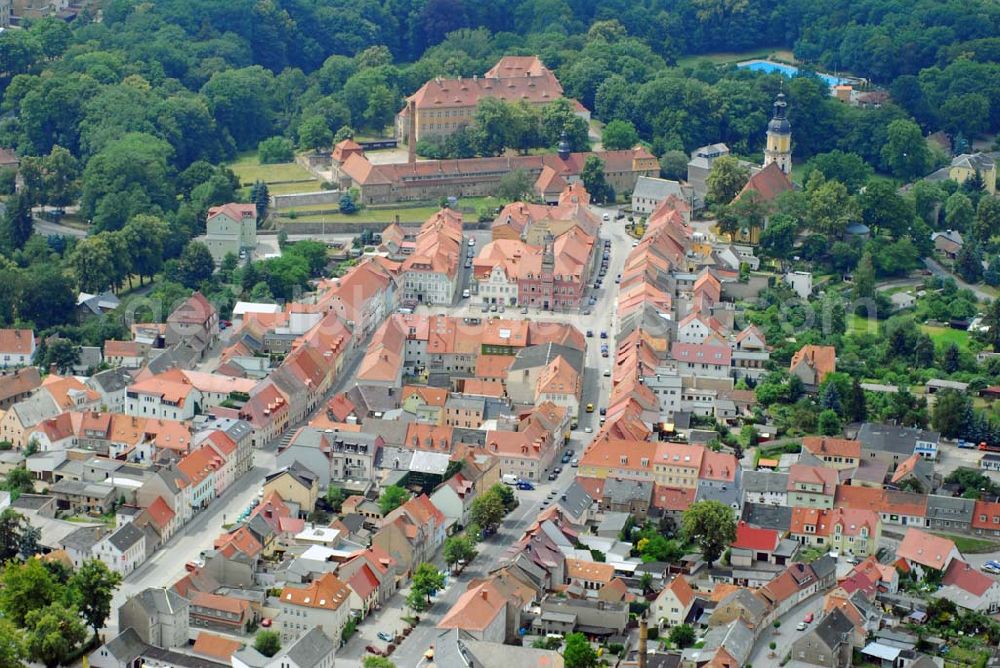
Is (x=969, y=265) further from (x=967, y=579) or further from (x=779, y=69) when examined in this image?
(x=779, y=69)

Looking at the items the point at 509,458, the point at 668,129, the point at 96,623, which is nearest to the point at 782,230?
the point at 668,129

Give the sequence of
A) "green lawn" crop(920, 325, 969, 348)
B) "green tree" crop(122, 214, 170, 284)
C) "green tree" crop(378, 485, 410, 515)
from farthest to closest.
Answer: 1. "green tree" crop(122, 214, 170, 284)
2. "green lawn" crop(920, 325, 969, 348)
3. "green tree" crop(378, 485, 410, 515)

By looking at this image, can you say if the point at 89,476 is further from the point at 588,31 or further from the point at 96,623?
the point at 588,31

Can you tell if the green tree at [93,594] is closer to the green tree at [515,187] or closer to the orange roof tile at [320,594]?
the orange roof tile at [320,594]

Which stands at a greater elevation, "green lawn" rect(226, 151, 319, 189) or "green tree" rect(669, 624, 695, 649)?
"green lawn" rect(226, 151, 319, 189)

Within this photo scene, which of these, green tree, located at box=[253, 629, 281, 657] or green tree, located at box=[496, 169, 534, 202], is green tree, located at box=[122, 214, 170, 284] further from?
green tree, located at box=[253, 629, 281, 657]

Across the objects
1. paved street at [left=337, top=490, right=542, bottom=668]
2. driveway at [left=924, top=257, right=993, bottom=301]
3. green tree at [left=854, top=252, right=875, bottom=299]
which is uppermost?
green tree at [left=854, top=252, right=875, bottom=299]

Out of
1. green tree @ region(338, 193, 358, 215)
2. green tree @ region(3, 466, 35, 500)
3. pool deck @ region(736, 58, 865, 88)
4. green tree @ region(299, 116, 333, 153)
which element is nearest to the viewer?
green tree @ region(3, 466, 35, 500)

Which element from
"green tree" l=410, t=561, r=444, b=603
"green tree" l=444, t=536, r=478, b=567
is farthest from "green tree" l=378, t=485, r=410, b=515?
"green tree" l=410, t=561, r=444, b=603
